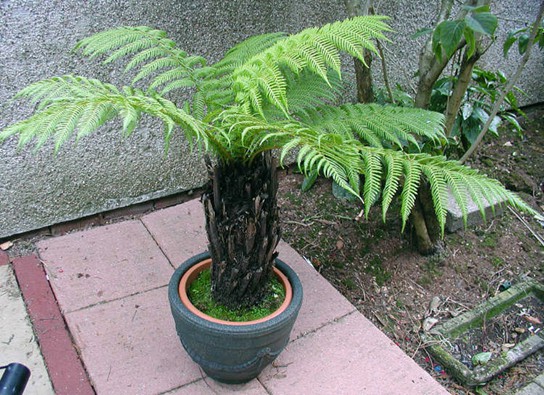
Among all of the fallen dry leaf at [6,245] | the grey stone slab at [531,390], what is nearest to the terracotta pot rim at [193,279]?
the grey stone slab at [531,390]

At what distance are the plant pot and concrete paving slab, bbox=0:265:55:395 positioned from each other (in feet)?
2.16

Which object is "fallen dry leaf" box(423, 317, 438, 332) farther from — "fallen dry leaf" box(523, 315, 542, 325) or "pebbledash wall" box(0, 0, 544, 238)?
"pebbledash wall" box(0, 0, 544, 238)

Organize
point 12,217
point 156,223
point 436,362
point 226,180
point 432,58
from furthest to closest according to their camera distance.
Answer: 1. point 156,223
2. point 12,217
3. point 432,58
4. point 436,362
5. point 226,180

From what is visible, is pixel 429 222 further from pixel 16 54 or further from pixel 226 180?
pixel 16 54

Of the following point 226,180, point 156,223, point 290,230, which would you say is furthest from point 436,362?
point 156,223

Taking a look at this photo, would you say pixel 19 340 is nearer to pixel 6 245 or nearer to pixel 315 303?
pixel 6 245

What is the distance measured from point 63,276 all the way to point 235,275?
48.4 inches

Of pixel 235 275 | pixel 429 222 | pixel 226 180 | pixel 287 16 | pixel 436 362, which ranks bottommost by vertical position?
pixel 436 362

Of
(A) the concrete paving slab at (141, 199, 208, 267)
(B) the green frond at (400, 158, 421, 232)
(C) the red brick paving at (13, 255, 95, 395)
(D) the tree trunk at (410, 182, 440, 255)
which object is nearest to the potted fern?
(B) the green frond at (400, 158, 421, 232)

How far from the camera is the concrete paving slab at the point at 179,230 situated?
3045 millimetres

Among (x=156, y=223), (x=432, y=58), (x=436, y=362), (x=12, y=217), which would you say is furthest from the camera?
(x=156, y=223)

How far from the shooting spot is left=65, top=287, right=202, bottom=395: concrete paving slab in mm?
2244

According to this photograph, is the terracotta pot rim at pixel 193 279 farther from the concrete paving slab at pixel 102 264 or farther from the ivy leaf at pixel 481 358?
the ivy leaf at pixel 481 358

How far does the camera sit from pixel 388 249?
314cm
